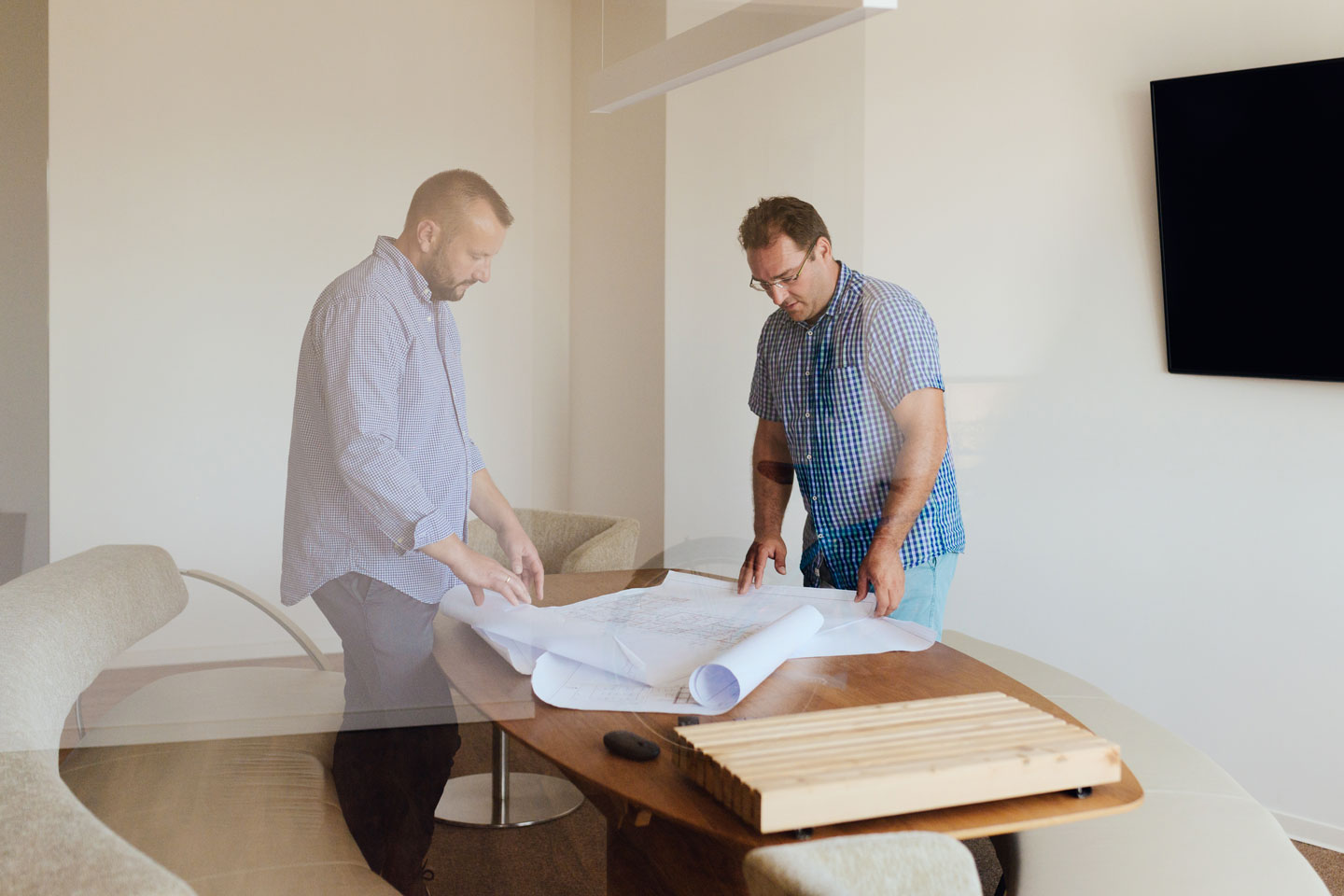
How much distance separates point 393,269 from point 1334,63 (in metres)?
2.15

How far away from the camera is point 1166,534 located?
8.20 feet

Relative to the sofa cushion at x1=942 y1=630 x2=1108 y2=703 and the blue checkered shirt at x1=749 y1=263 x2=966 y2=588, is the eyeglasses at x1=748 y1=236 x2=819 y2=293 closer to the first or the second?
the blue checkered shirt at x1=749 y1=263 x2=966 y2=588

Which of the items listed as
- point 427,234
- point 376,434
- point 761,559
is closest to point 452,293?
point 427,234

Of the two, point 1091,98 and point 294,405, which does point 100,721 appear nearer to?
point 294,405

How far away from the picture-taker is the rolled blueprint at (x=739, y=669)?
1.21m

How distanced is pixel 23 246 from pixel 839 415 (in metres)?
1.03

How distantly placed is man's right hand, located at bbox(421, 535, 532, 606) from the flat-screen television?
1932 millimetres

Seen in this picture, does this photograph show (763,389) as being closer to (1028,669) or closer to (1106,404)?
(1028,669)

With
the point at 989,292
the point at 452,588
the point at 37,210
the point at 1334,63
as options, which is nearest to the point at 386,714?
the point at 452,588

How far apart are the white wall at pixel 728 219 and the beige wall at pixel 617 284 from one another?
0.12 feet

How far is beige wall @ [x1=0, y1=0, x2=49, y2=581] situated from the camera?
899 millimetres

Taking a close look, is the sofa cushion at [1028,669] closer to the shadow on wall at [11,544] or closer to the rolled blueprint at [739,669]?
the rolled blueprint at [739,669]

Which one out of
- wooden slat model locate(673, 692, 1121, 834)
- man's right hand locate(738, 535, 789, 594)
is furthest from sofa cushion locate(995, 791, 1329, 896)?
man's right hand locate(738, 535, 789, 594)

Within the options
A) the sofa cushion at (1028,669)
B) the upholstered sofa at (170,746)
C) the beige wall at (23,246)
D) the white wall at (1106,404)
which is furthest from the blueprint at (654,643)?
the white wall at (1106,404)
